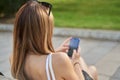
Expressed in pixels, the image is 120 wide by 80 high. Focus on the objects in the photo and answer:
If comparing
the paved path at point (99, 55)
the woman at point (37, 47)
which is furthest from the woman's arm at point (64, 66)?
the paved path at point (99, 55)

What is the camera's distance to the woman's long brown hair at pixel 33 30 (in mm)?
2137

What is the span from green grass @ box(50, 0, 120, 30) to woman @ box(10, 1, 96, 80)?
21.9 ft

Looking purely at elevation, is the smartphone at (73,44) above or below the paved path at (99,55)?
above

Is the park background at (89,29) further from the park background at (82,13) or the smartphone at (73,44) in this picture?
the smartphone at (73,44)

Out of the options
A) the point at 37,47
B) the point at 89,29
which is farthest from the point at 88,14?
the point at 37,47

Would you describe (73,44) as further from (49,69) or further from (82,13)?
(82,13)

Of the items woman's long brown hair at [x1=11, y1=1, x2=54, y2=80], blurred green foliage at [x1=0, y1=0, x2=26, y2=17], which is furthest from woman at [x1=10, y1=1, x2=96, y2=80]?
blurred green foliage at [x1=0, y1=0, x2=26, y2=17]

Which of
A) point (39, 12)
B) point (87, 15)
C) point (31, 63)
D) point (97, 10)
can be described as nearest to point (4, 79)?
point (31, 63)

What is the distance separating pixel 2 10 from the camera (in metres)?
11.6

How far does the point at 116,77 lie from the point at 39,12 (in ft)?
10.5

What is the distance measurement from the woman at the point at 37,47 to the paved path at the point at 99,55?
2.99 m

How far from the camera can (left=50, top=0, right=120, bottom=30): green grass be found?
9383 millimetres

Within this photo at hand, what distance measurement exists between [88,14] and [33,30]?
936 cm

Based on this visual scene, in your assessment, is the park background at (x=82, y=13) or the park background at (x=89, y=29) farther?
the park background at (x=82, y=13)
